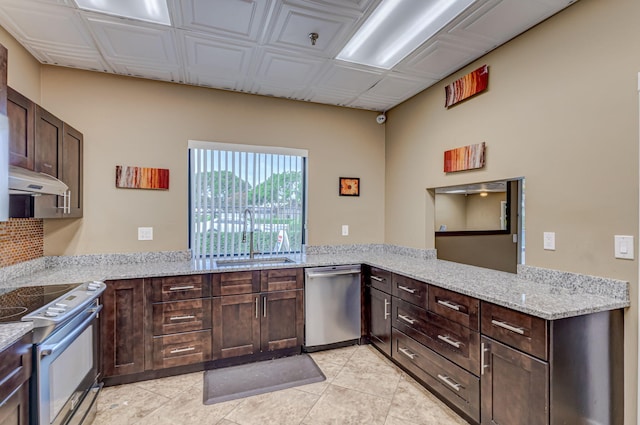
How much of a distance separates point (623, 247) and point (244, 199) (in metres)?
2.99

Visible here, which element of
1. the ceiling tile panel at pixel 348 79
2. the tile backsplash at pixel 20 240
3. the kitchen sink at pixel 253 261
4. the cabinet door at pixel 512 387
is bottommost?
the cabinet door at pixel 512 387

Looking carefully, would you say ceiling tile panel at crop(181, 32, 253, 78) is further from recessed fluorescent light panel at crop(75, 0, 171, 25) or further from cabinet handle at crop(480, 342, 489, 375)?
cabinet handle at crop(480, 342, 489, 375)

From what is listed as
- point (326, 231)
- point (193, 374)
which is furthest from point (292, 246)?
point (193, 374)

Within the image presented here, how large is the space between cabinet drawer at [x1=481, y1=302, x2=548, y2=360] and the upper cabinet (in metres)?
2.92

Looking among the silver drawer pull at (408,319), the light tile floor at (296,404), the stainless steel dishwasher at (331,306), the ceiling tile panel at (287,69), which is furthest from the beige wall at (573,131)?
the stainless steel dishwasher at (331,306)

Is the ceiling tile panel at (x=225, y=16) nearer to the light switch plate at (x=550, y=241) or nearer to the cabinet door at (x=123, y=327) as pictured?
the cabinet door at (x=123, y=327)

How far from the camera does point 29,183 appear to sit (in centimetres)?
176

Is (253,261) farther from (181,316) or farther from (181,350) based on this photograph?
(181,350)

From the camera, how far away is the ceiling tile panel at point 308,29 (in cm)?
202

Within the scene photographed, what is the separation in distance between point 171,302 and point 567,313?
2633 mm

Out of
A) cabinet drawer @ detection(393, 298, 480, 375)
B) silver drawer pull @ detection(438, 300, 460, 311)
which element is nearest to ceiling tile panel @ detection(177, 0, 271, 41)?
silver drawer pull @ detection(438, 300, 460, 311)

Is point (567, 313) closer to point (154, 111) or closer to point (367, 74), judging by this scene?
point (367, 74)

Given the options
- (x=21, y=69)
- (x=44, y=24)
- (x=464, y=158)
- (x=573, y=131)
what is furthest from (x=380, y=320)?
(x=21, y=69)

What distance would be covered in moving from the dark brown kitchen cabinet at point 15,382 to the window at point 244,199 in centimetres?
182
